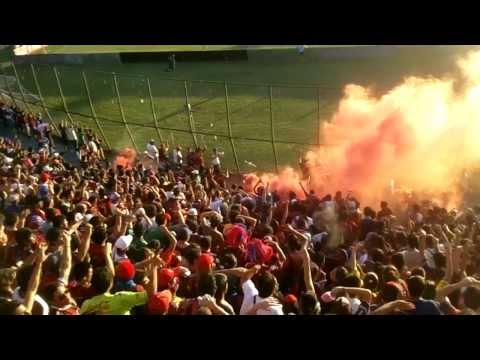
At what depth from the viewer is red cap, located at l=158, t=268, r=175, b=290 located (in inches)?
212

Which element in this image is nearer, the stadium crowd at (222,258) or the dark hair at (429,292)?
the stadium crowd at (222,258)

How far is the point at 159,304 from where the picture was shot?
4.82 m

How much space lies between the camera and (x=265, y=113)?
815 inches

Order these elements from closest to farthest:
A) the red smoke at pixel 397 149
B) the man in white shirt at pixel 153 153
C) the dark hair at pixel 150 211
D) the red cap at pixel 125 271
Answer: the red cap at pixel 125 271
the dark hair at pixel 150 211
the red smoke at pixel 397 149
the man in white shirt at pixel 153 153

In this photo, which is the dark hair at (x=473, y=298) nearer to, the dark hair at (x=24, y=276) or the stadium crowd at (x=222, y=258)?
the stadium crowd at (x=222, y=258)

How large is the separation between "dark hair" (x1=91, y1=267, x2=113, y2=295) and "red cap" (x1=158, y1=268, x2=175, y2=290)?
502mm

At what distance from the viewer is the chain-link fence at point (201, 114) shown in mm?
17109

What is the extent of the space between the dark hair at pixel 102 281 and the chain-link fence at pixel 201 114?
1016 centimetres

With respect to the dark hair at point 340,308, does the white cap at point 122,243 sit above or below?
above

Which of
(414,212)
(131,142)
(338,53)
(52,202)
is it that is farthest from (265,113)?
(52,202)

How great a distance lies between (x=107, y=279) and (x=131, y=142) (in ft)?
47.1

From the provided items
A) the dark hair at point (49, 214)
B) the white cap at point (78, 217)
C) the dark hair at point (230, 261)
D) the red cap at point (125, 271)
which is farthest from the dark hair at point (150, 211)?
the red cap at point (125, 271)

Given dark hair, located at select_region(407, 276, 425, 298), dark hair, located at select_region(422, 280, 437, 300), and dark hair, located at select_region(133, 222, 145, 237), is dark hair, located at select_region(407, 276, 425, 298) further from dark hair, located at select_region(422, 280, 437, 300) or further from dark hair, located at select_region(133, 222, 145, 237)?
dark hair, located at select_region(133, 222, 145, 237)

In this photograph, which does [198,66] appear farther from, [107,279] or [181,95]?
[107,279]
